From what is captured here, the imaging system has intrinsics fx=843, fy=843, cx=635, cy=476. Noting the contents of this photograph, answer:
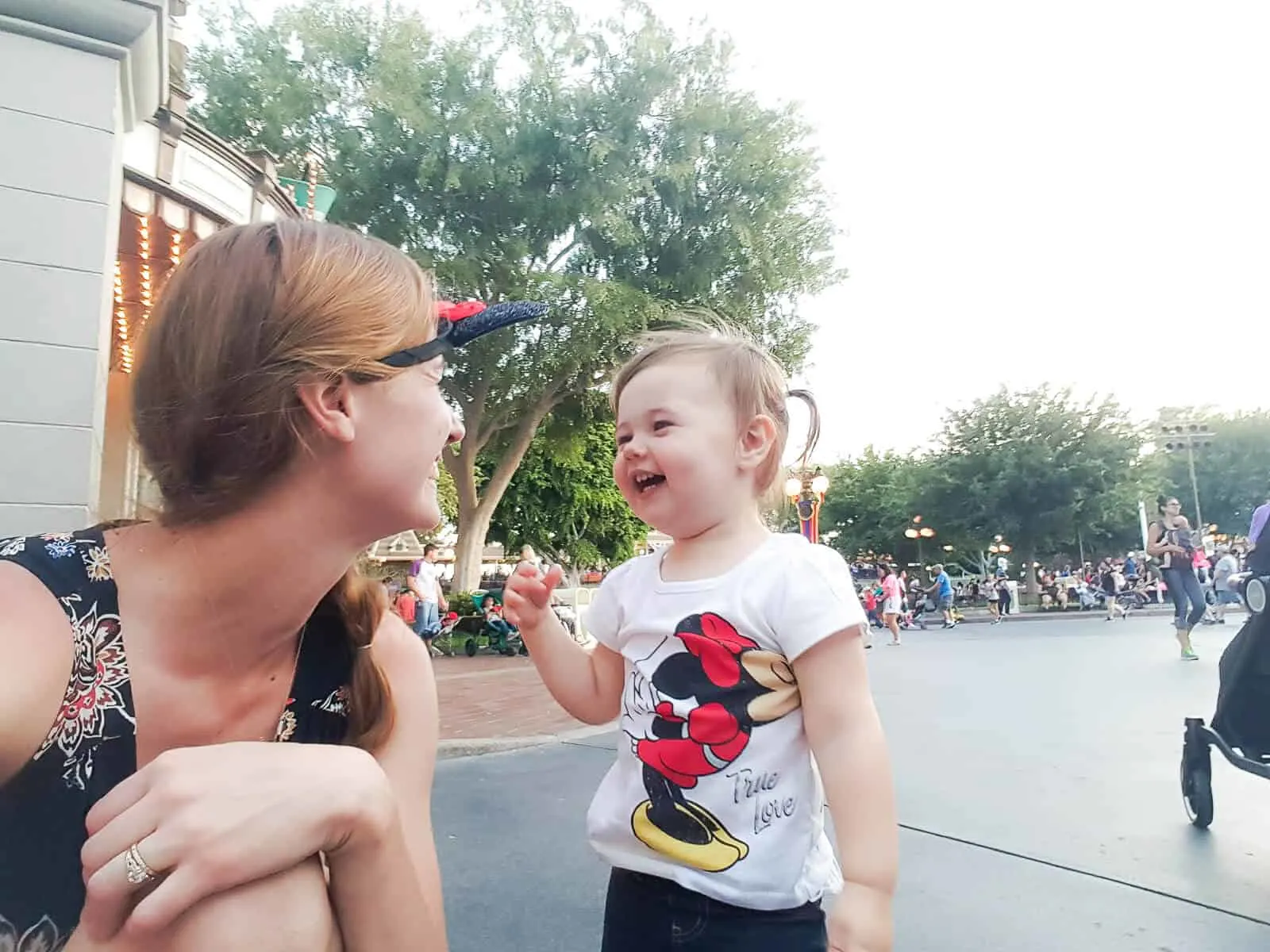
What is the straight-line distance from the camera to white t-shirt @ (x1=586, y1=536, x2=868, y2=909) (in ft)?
4.13

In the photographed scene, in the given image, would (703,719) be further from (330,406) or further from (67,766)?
(67,766)

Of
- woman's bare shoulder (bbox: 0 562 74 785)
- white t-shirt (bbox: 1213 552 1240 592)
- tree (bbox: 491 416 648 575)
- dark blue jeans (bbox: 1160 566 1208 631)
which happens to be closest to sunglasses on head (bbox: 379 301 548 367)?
woman's bare shoulder (bbox: 0 562 74 785)

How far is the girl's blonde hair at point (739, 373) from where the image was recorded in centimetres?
149

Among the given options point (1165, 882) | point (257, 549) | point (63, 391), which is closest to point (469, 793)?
point (63, 391)

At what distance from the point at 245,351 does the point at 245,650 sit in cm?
38

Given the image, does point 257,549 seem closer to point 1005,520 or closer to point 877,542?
point 1005,520

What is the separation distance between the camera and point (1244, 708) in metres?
3.05

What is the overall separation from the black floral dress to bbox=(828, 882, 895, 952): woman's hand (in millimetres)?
896

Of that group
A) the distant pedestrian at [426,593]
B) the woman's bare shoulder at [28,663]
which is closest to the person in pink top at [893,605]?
the distant pedestrian at [426,593]

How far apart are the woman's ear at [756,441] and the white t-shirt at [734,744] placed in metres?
0.17

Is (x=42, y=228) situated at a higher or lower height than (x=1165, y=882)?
higher

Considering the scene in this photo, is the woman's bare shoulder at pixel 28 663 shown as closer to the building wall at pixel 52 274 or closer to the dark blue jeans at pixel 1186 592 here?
the building wall at pixel 52 274

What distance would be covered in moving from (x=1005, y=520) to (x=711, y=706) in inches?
1153

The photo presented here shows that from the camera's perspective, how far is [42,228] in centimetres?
380
